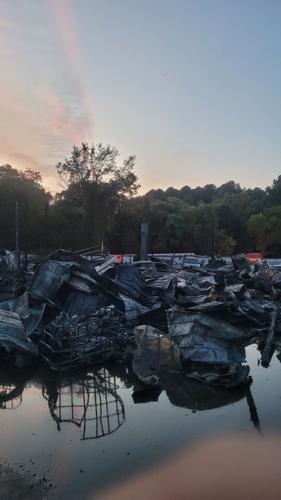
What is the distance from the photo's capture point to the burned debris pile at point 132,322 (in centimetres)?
1027

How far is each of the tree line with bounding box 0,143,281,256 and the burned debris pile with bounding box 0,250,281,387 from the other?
14429mm

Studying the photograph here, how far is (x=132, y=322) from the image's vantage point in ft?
46.0

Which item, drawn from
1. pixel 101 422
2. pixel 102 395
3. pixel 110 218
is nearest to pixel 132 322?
pixel 102 395

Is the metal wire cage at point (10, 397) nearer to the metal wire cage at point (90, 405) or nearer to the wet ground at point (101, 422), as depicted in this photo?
the wet ground at point (101, 422)

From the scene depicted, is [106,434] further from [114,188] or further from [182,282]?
→ [114,188]

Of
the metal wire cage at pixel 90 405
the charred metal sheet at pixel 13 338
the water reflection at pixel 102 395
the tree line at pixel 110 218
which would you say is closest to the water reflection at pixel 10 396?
the water reflection at pixel 102 395

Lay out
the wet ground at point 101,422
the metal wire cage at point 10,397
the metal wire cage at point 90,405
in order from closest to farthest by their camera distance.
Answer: the wet ground at point 101,422 < the metal wire cage at point 90,405 < the metal wire cage at point 10,397

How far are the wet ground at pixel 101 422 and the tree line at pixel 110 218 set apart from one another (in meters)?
22.0

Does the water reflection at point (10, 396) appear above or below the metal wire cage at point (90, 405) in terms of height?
below

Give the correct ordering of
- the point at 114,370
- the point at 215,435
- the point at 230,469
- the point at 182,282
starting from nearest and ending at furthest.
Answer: the point at 230,469
the point at 215,435
the point at 114,370
the point at 182,282

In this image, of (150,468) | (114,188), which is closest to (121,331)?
(150,468)

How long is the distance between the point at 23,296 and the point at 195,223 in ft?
140

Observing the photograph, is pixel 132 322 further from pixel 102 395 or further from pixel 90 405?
pixel 90 405

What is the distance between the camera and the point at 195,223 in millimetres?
55781
